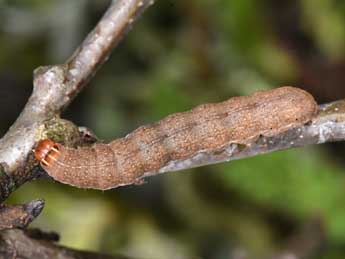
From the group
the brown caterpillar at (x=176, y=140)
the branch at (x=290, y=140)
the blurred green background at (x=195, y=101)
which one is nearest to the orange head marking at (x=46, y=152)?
the brown caterpillar at (x=176, y=140)

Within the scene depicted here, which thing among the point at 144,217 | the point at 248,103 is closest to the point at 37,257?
the point at 248,103

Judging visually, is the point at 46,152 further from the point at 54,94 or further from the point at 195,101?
the point at 195,101

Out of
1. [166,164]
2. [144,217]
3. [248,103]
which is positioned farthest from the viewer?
[144,217]

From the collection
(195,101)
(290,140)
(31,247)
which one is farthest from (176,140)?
(195,101)

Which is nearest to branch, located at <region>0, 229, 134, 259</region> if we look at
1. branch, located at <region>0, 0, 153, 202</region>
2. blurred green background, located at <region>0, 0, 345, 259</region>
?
branch, located at <region>0, 0, 153, 202</region>

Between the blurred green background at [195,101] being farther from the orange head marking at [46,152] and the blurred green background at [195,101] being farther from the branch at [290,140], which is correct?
the orange head marking at [46,152]

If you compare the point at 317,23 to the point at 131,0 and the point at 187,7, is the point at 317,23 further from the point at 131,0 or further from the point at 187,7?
the point at 131,0
